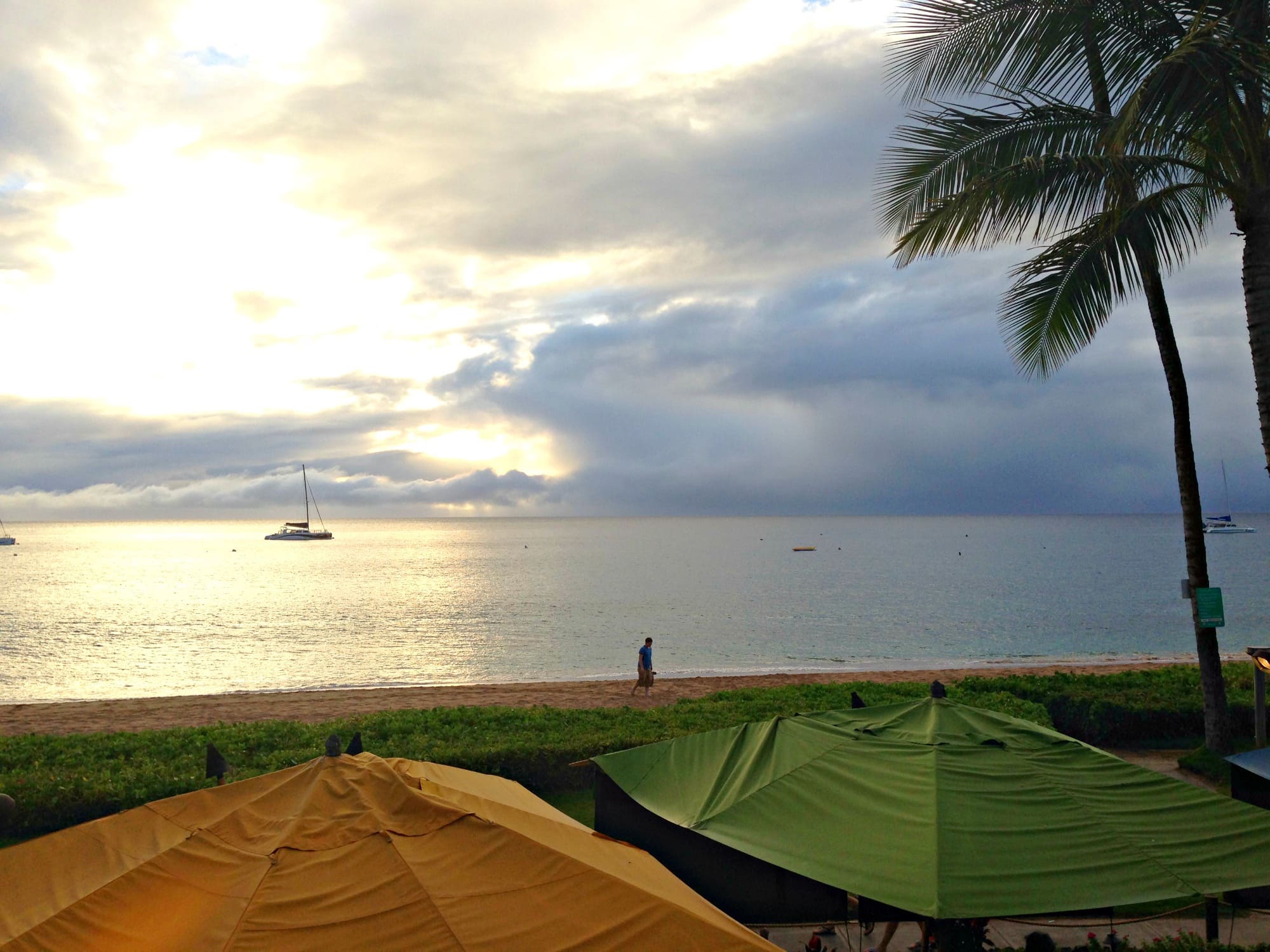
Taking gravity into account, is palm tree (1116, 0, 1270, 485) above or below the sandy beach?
above

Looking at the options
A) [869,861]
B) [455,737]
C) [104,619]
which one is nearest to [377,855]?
[869,861]

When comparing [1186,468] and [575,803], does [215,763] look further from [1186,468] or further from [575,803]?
[1186,468]

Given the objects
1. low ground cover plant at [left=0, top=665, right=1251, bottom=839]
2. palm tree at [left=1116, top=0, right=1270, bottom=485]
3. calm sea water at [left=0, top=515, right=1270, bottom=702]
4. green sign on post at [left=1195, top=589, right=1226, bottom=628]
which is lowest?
Result: calm sea water at [left=0, top=515, right=1270, bottom=702]

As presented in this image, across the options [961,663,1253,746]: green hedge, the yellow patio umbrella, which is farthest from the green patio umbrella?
[961,663,1253,746]: green hedge

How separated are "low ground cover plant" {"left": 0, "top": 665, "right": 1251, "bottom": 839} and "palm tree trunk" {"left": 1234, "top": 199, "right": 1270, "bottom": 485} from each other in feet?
22.0

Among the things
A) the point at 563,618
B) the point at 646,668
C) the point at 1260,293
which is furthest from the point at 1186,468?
the point at 563,618

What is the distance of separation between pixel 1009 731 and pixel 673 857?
263 cm

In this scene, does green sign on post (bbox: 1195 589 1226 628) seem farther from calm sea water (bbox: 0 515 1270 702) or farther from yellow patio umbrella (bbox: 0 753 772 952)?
calm sea water (bbox: 0 515 1270 702)

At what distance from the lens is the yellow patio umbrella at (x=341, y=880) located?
4102 mm

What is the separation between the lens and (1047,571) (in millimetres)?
87000

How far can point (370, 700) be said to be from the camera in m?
24.3

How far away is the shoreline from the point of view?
68.4 feet

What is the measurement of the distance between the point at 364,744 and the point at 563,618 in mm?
38900

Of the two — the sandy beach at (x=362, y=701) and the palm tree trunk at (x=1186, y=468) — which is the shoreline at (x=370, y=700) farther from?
the palm tree trunk at (x=1186, y=468)
